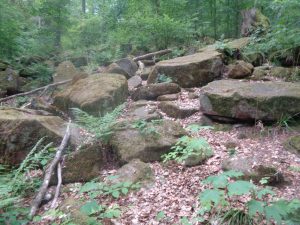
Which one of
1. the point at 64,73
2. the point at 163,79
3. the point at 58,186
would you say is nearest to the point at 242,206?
the point at 58,186

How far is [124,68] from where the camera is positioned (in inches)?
448

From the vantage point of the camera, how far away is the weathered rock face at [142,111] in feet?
22.3

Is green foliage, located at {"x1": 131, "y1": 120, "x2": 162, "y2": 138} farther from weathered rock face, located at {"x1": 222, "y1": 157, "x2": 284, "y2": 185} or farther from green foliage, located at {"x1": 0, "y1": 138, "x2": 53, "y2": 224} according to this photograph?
green foliage, located at {"x1": 0, "y1": 138, "x2": 53, "y2": 224}

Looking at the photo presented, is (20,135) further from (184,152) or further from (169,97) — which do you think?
(169,97)

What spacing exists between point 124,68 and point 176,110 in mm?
4612

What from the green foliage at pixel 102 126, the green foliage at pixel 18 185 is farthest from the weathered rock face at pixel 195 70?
the green foliage at pixel 18 185

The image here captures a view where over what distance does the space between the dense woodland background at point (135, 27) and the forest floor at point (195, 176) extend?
327 centimetres

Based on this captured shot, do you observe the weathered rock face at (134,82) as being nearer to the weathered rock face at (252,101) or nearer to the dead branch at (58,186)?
the weathered rock face at (252,101)

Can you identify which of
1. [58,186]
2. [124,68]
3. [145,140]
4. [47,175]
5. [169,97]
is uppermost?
[124,68]

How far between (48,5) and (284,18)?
12.3 m

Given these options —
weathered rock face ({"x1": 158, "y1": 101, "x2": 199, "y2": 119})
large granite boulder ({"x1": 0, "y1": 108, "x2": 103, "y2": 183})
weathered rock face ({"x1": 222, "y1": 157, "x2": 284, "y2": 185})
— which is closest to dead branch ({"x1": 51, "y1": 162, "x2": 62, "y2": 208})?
large granite boulder ({"x1": 0, "y1": 108, "x2": 103, "y2": 183})

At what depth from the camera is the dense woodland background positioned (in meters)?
9.47

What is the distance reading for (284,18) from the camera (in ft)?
25.7

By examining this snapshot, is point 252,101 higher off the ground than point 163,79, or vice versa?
point 163,79
